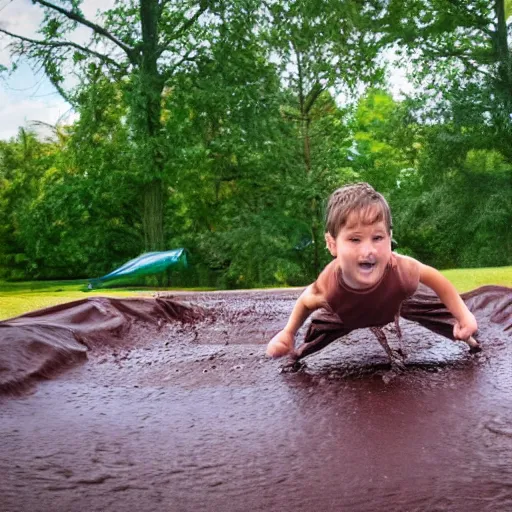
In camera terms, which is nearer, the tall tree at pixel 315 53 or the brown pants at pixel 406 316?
the brown pants at pixel 406 316

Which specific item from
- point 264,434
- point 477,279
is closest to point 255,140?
point 477,279

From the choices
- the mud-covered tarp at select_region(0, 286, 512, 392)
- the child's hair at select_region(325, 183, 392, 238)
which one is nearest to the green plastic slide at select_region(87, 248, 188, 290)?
the mud-covered tarp at select_region(0, 286, 512, 392)

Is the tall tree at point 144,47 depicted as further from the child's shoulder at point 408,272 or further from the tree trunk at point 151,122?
the child's shoulder at point 408,272

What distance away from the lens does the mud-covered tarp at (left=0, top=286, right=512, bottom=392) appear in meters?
2.47

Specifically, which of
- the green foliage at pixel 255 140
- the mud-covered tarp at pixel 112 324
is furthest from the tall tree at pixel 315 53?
the mud-covered tarp at pixel 112 324

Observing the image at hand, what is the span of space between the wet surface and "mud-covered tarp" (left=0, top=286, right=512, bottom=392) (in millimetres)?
100

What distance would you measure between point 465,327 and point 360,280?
48 centimetres

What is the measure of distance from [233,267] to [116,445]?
440 inches

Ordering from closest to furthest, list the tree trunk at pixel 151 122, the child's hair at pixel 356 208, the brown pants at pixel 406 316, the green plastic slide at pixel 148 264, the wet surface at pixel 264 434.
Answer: the wet surface at pixel 264 434
the child's hair at pixel 356 208
the brown pants at pixel 406 316
the green plastic slide at pixel 148 264
the tree trunk at pixel 151 122

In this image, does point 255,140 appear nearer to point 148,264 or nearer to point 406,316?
point 148,264

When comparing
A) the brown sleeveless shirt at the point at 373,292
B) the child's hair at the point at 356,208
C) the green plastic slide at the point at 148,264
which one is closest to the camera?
the child's hair at the point at 356,208

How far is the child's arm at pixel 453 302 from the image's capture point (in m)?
2.28

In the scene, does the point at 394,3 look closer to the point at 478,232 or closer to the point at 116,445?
the point at 478,232

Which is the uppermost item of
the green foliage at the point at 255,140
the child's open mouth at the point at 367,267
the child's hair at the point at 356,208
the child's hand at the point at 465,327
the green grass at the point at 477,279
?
the green foliage at the point at 255,140
